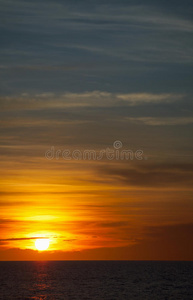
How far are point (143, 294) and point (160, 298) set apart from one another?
717cm

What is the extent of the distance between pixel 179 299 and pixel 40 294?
25981 mm

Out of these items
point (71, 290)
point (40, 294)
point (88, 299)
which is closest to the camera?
point (88, 299)

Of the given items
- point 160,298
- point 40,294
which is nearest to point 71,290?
point 40,294

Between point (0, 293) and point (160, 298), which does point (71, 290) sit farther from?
point (160, 298)

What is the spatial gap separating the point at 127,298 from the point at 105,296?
5.11 m

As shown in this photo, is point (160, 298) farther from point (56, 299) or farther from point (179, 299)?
point (56, 299)

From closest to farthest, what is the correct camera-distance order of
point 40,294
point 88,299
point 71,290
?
1. point 88,299
2. point 40,294
3. point 71,290

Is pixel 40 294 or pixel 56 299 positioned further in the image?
pixel 40 294

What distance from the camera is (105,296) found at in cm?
8081

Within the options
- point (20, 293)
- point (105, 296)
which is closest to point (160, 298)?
point (105, 296)

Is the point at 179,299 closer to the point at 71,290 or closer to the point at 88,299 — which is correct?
the point at 88,299

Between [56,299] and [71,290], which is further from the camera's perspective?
[71,290]

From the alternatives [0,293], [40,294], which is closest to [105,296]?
[40,294]

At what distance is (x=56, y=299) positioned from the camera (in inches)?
3022
